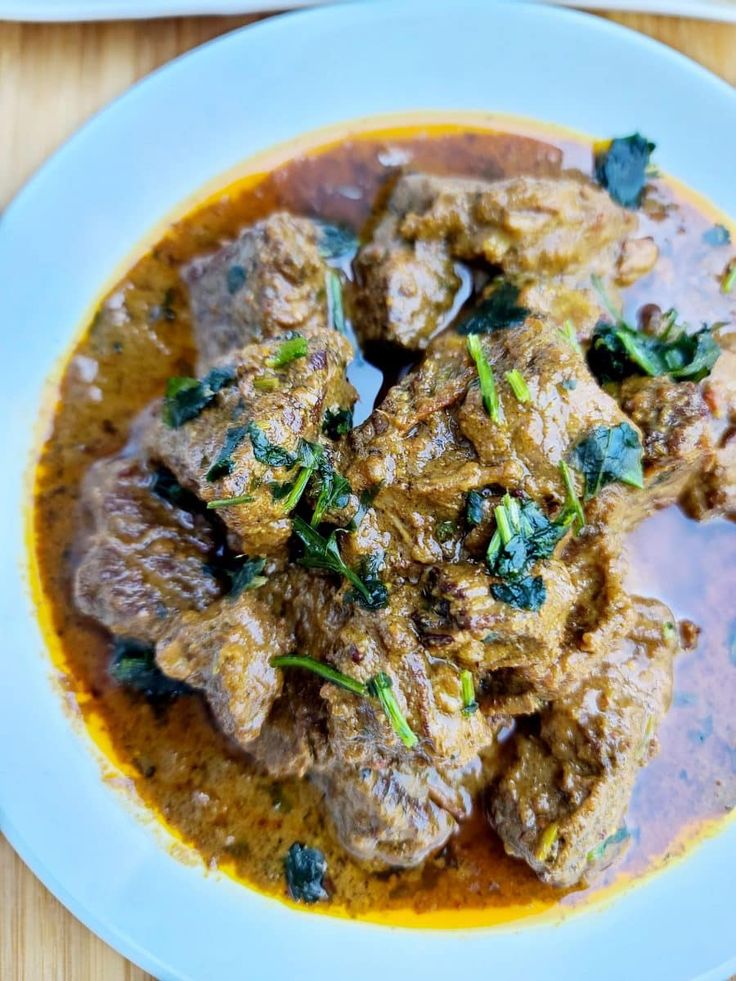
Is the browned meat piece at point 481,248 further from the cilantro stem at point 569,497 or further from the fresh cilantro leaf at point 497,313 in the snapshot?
the cilantro stem at point 569,497

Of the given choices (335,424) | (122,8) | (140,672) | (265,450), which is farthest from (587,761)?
(122,8)

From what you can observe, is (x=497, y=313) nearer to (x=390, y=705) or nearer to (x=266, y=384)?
(x=266, y=384)

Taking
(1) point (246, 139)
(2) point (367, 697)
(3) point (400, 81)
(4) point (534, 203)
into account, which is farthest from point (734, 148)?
(2) point (367, 697)

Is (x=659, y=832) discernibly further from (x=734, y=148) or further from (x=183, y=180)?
(x=183, y=180)

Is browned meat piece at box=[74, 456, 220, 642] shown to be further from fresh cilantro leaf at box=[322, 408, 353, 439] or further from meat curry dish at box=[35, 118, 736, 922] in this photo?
fresh cilantro leaf at box=[322, 408, 353, 439]

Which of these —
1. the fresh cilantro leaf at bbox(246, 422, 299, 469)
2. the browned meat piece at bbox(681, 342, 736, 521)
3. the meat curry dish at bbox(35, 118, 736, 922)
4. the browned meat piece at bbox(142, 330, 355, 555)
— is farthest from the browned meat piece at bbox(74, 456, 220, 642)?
the browned meat piece at bbox(681, 342, 736, 521)

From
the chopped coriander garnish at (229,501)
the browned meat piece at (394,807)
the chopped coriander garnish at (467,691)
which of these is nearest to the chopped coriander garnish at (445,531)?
the chopped coriander garnish at (467,691)
